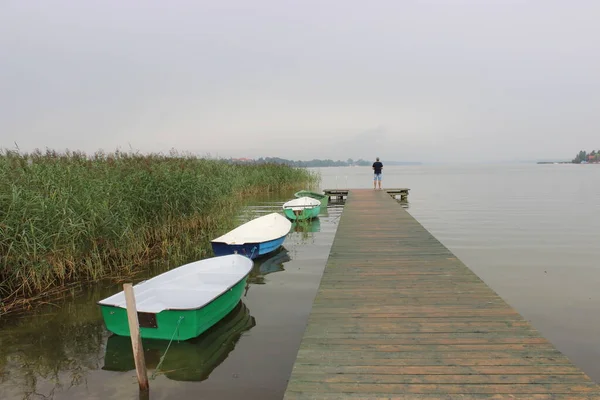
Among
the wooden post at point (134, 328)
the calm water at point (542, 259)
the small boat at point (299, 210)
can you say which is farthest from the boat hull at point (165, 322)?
the small boat at point (299, 210)

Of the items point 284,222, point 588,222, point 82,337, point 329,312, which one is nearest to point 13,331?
point 82,337

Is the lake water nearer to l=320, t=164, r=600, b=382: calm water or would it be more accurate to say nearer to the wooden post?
l=320, t=164, r=600, b=382: calm water

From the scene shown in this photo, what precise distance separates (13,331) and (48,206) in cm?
229

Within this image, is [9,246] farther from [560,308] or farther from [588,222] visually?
[588,222]

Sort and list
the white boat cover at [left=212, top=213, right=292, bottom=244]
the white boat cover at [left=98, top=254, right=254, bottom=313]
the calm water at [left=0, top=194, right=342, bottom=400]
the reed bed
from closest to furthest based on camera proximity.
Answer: the calm water at [left=0, top=194, right=342, bottom=400], the white boat cover at [left=98, top=254, right=254, bottom=313], the reed bed, the white boat cover at [left=212, top=213, right=292, bottom=244]

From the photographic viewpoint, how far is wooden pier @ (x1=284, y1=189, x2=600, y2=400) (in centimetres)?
289

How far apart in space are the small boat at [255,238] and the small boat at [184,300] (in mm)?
1665

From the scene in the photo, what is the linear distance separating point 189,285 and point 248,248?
2.90 meters

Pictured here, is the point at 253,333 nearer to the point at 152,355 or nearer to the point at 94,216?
the point at 152,355

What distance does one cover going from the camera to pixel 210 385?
14.1 ft

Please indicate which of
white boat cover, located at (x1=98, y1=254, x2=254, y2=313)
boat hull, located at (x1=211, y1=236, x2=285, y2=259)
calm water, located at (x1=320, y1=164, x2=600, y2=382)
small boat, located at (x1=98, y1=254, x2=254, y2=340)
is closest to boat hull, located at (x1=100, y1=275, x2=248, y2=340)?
small boat, located at (x1=98, y1=254, x2=254, y2=340)

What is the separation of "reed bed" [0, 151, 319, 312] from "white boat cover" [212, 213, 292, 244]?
1.09 meters

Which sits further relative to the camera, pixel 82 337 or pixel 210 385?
pixel 82 337

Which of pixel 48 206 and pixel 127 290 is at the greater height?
pixel 48 206
